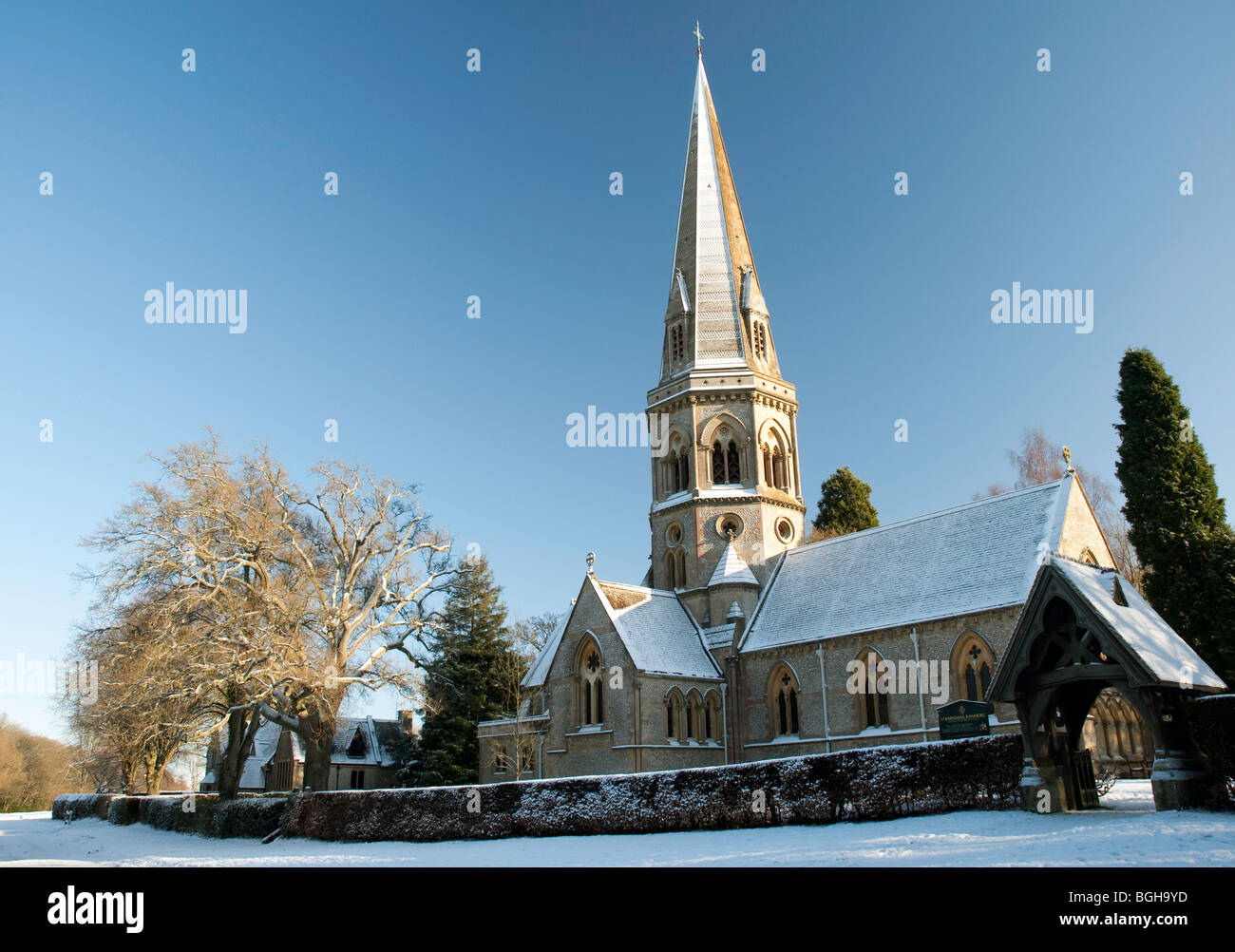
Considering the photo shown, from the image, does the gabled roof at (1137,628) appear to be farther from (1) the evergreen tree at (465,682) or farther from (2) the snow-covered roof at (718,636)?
(1) the evergreen tree at (465,682)

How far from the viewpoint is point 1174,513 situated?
93.2ft

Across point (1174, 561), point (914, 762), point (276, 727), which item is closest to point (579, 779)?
point (914, 762)

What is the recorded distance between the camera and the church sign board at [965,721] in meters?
18.6

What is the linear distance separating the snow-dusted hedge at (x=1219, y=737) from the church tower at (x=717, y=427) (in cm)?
2243

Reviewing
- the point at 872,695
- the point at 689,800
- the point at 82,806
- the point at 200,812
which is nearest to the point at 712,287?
the point at 872,695

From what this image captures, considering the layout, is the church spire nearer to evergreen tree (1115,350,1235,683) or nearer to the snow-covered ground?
evergreen tree (1115,350,1235,683)

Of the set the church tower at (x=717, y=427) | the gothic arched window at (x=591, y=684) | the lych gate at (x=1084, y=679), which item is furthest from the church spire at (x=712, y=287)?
the lych gate at (x=1084, y=679)

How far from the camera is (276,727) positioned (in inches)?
2421

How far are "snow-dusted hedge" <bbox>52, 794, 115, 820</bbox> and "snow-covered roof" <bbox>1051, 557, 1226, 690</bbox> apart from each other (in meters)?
48.4

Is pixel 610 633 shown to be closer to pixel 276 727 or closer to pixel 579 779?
pixel 579 779

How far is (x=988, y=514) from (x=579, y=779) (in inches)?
654

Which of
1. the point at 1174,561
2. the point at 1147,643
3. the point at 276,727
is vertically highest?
the point at 1174,561

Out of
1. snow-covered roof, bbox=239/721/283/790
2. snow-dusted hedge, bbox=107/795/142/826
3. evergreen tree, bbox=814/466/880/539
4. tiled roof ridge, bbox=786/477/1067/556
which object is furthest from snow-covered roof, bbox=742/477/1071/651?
snow-covered roof, bbox=239/721/283/790

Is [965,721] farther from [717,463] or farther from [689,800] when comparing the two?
[717,463]
